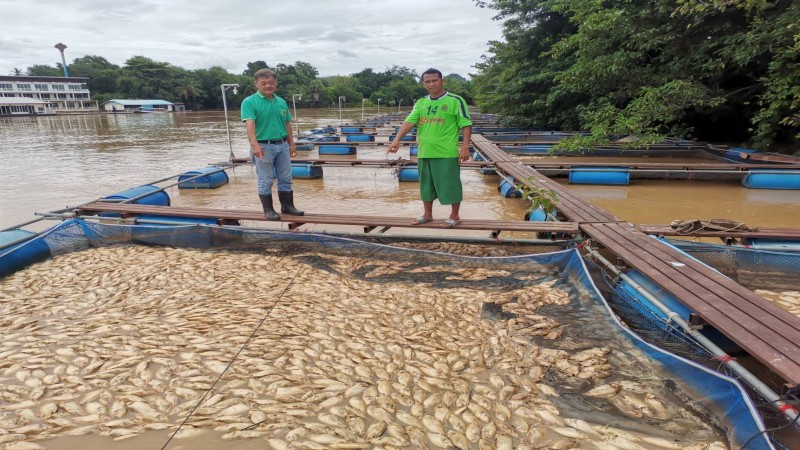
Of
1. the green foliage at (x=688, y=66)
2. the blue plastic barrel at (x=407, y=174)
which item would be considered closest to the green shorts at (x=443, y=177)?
the blue plastic barrel at (x=407, y=174)

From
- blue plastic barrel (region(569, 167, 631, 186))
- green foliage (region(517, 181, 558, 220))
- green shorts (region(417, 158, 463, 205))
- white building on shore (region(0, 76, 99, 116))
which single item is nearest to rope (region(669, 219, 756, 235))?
green foliage (region(517, 181, 558, 220))

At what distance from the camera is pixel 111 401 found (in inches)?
109

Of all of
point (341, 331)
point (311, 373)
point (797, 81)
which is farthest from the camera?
point (797, 81)

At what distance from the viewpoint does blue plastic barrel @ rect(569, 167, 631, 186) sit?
33.9ft

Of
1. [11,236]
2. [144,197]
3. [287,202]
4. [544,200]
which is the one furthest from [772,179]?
[11,236]

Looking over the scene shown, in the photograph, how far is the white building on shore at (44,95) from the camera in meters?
51.8

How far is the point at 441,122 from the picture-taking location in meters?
4.79

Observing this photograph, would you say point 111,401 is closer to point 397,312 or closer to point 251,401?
point 251,401

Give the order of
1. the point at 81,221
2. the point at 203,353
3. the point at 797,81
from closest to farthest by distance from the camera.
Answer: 1. the point at 203,353
2. the point at 81,221
3. the point at 797,81

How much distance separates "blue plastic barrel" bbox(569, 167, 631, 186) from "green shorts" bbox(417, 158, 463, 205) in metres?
6.67

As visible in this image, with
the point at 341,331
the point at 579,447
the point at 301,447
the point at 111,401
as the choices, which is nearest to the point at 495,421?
the point at 579,447

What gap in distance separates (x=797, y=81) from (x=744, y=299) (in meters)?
9.63

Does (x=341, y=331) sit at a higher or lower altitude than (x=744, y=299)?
lower

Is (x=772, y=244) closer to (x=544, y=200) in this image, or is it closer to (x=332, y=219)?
(x=544, y=200)
